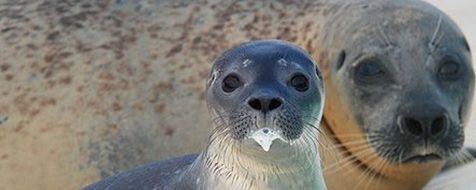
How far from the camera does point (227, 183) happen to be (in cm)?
406

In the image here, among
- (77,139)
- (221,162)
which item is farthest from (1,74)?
(221,162)

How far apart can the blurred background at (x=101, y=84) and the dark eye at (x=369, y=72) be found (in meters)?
0.49

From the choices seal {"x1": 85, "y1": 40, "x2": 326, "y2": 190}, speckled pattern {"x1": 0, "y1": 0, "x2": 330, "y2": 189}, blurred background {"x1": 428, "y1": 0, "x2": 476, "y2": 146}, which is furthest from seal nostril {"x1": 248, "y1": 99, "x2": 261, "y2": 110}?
blurred background {"x1": 428, "y1": 0, "x2": 476, "y2": 146}

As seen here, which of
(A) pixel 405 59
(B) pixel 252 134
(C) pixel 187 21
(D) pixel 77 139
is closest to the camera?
(B) pixel 252 134

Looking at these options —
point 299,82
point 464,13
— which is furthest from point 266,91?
point 464,13

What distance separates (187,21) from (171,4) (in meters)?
0.17

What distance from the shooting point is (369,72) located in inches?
235

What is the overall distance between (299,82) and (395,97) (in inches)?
72.3

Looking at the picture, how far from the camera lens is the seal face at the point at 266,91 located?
3.77 m

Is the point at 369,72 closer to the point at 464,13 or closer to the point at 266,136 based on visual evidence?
the point at 266,136

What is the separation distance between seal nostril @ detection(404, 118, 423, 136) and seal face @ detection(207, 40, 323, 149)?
1.51m

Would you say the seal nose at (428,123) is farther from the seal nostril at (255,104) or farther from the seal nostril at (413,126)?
the seal nostril at (255,104)

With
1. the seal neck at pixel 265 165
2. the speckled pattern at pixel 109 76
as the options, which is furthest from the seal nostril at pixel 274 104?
the speckled pattern at pixel 109 76

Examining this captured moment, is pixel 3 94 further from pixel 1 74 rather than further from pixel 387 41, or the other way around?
pixel 387 41
